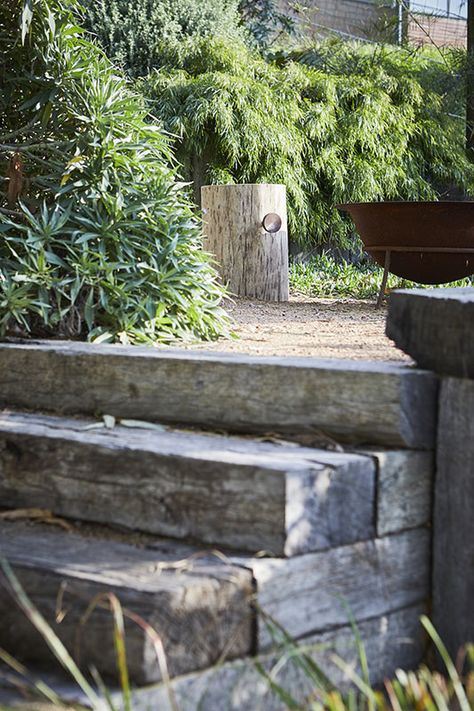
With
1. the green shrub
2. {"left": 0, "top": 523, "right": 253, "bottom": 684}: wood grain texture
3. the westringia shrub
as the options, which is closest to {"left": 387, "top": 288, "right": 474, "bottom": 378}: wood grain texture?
{"left": 0, "top": 523, "right": 253, "bottom": 684}: wood grain texture

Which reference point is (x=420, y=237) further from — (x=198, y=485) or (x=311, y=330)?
(x=198, y=485)

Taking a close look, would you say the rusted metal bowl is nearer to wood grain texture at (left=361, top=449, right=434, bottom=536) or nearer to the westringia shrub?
the westringia shrub

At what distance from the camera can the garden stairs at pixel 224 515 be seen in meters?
1.87

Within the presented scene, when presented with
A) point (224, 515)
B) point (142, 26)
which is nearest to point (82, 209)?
point (224, 515)

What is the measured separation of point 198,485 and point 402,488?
1.68 feet

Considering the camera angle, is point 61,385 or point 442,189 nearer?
point 61,385

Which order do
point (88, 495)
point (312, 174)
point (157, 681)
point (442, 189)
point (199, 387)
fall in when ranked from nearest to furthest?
point (157, 681) < point (88, 495) < point (199, 387) < point (312, 174) < point (442, 189)

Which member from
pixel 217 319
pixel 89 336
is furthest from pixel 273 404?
pixel 217 319

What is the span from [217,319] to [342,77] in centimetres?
653

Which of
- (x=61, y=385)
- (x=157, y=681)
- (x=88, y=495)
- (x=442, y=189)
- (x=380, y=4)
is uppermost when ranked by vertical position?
(x=380, y=4)

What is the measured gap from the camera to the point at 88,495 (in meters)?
2.31

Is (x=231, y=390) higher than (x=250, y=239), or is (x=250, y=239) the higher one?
(x=250, y=239)

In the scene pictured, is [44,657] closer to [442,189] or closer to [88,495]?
[88,495]

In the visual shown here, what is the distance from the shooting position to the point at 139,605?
1803 mm
